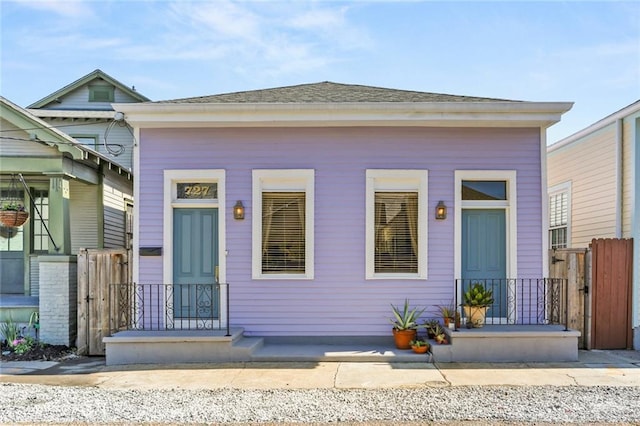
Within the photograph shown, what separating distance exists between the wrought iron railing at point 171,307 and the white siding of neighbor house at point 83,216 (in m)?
2.34

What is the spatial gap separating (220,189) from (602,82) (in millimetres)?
7324

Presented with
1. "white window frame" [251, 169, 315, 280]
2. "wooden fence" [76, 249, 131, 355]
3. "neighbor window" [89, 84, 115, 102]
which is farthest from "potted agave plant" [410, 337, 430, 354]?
"neighbor window" [89, 84, 115, 102]

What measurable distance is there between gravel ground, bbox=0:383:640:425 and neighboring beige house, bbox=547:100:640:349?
3497 millimetres

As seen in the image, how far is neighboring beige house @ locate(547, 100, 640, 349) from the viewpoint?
7.74m

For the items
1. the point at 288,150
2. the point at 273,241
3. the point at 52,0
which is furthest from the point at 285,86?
the point at 52,0

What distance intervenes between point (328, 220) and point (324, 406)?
313 centimetres

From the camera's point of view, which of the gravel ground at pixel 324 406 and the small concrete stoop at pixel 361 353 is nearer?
the gravel ground at pixel 324 406

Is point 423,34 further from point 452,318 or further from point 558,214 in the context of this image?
point 558,214

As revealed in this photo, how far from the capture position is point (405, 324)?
705 cm

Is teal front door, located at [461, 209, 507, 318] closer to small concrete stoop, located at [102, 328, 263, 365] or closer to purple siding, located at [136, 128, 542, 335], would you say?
purple siding, located at [136, 128, 542, 335]

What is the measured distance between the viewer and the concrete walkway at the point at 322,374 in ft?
18.6

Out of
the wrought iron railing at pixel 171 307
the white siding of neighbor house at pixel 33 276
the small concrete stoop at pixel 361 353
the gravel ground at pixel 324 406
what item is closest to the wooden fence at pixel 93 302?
the wrought iron railing at pixel 171 307


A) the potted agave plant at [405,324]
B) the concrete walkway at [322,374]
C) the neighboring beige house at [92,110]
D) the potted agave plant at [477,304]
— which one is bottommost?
the concrete walkway at [322,374]

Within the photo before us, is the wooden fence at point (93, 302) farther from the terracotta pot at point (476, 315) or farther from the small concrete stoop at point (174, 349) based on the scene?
the terracotta pot at point (476, 315)
